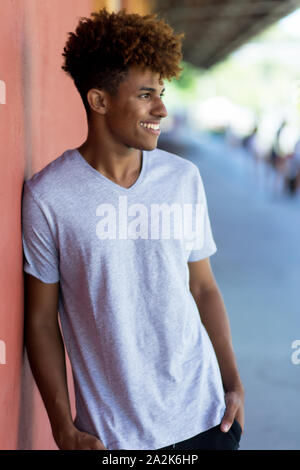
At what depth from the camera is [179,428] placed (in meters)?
1.56

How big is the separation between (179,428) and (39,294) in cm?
48

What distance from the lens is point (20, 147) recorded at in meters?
1.60

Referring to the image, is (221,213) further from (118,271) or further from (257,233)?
(118,271)

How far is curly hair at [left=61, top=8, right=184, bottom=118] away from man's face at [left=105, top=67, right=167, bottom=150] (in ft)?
0.07

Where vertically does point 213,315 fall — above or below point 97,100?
below

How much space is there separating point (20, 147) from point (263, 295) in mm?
4437

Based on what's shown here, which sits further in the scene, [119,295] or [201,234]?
[201,234]

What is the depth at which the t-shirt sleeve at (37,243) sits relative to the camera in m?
1.49

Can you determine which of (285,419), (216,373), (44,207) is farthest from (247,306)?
(44,207)

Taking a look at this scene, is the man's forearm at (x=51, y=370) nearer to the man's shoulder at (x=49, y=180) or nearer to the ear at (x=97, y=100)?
the man's shoulder at (x=49, y=180)

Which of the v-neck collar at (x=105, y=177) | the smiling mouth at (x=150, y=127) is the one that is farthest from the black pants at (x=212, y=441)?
the smiling mouth at (x=150, y=127)

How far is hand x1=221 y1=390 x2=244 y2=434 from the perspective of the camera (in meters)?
1.65

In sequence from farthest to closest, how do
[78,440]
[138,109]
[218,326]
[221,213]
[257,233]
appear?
1. [221,213]
2. [257,233]
3. [218,326]
4. [138,109]
5. [78,440]

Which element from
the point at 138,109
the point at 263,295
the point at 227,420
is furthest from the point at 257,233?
the point at 138,109
